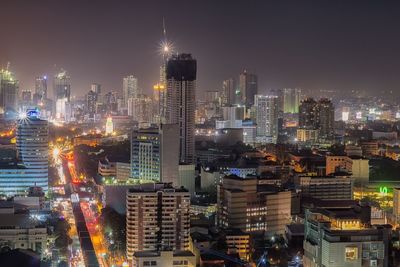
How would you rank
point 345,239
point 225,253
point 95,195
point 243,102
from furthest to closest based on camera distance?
point 243,102, point 95,195, point 225,253, point 345,239

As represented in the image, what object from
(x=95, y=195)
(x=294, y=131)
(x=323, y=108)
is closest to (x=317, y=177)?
(x=95, y=195)

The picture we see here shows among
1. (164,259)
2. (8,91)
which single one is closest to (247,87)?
(8,91)

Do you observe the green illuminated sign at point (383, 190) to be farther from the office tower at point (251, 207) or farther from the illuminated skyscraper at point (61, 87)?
the illuminated skyscraper at point (61, 87)

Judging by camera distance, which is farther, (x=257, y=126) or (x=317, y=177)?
(x=257, y=126)

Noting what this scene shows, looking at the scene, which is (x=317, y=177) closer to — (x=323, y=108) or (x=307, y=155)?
(x=307, y=155)

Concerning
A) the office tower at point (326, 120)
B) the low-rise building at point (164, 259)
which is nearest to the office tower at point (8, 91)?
the office tower at point (326, 120)

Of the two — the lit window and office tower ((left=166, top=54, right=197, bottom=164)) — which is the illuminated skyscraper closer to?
office tower ((left=166, top=54, right=197, bottom=164))

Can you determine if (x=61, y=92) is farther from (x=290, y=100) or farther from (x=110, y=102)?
(x=290, y=100)

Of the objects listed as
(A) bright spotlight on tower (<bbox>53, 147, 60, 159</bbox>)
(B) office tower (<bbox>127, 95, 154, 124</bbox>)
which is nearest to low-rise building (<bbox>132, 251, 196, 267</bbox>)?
(A) bright spotlight on tower (<bbox>53, 147, 60, 159</bbox>)
